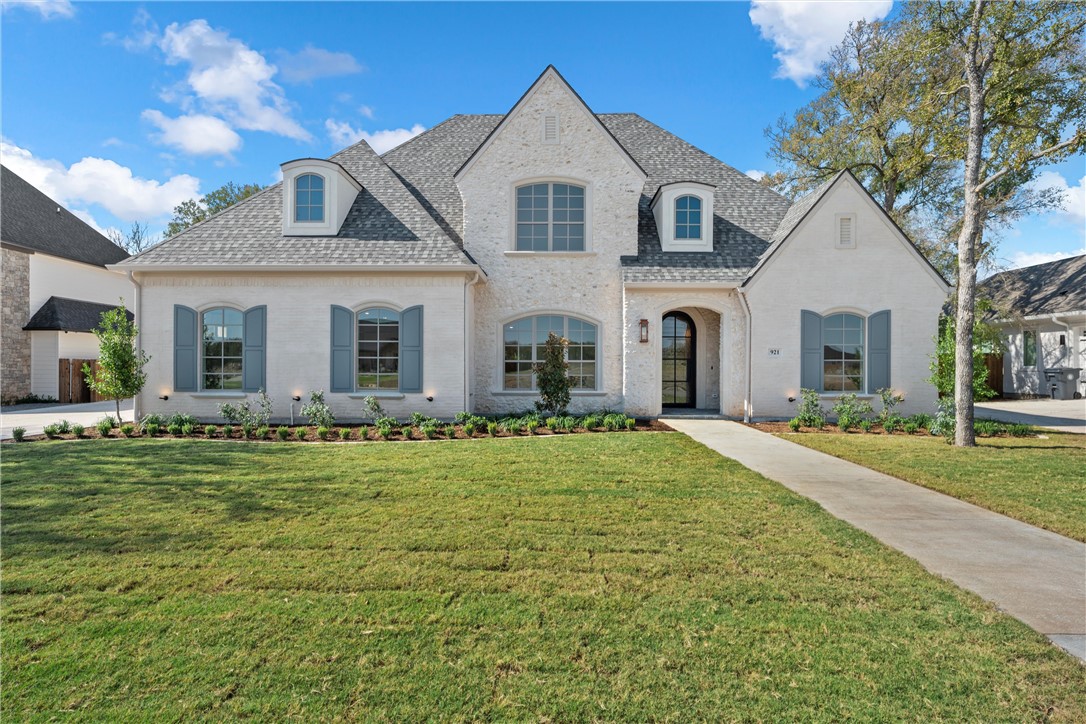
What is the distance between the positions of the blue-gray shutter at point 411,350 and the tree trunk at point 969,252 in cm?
1146

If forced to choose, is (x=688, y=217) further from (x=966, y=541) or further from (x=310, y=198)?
(x=966, y=541)

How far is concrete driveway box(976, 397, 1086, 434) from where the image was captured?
42.5 feet

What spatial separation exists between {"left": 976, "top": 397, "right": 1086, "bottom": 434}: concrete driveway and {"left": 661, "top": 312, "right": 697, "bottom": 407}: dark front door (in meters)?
8.04

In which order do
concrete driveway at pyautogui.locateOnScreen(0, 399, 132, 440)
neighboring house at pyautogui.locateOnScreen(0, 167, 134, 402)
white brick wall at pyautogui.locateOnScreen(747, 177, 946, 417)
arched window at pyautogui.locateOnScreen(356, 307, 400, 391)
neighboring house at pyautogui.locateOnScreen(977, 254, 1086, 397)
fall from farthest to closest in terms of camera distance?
neighboring house at pyautogui.locateOnScreen(977, 254, 1086, 397), neighboring house at pyautogui.locateOnScreen(0, 167, 134, 402), white brick wall at pyautogui.locateOnScreen(747, 177, 946, 417), arched window at pyautogui.locateOnScreen(356, 307, 400, 391), concrete driveway at pyautogui.locateOnScreen(0, 399, 132, 440)

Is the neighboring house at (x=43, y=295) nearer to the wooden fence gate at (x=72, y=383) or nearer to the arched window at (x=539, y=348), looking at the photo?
the wooden fence gate at (x=72, y=383)

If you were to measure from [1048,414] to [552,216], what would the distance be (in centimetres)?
1582

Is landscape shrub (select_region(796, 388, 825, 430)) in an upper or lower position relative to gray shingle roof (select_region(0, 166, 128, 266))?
lower

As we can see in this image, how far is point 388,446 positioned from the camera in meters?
9.41

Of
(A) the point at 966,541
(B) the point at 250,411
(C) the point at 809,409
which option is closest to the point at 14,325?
(B) the point at 250,411

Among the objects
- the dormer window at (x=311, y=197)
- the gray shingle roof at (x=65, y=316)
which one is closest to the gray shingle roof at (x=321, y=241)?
the dormer window at (x=311, y=197)

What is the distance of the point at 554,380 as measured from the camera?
12328mm

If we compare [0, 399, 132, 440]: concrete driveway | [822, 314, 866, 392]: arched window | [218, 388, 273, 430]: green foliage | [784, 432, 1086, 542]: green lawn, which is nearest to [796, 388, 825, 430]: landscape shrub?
[822, 314, 866, 392]: arched window

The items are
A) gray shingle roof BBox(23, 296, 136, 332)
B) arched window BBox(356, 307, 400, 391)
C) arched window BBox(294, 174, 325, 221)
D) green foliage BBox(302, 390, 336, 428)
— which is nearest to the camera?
green foliage BBox(302, 390, 336, 428)

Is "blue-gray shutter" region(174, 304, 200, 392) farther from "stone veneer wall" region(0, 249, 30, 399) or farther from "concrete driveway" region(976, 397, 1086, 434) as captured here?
"concrete driveway" region(976, 397, 1086, 434)
